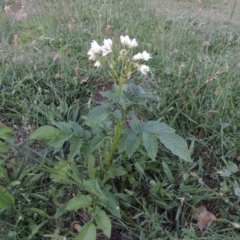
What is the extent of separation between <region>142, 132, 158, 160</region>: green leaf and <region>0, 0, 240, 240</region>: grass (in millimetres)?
375

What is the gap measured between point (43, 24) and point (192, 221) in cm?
213

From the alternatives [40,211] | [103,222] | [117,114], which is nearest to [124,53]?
[117,114]

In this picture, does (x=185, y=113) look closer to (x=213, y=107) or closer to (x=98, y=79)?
(x=213, y=107)

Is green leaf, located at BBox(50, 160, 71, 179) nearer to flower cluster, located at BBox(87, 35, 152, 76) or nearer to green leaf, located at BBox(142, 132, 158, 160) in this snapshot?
green leaf, located at BBox(142, 132, 158, 160)

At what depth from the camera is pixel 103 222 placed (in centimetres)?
136

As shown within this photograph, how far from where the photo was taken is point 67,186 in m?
1.67

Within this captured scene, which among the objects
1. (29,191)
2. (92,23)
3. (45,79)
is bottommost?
(29,191)

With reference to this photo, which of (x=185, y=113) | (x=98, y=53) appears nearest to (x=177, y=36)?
(x=185, y=113)

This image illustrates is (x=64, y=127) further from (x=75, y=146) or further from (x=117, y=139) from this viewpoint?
(x=117, y=139)

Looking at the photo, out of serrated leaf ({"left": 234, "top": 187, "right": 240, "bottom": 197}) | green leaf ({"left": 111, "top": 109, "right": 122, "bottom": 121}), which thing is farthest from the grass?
green leaf ({"left": 111, "top": 109, "right": 122, "bottom": 121})

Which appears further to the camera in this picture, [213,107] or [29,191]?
[213,107]

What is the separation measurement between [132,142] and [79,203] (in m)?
0.32

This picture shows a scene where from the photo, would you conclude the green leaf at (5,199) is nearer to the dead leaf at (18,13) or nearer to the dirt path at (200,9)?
the dead leaf at (18,13)

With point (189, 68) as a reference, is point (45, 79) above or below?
below
